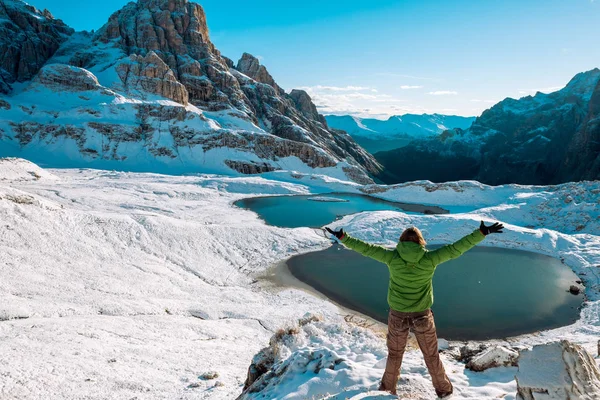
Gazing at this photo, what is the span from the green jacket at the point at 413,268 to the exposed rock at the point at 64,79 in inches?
4944

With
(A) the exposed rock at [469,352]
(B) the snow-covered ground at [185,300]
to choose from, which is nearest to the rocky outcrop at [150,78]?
(B) the snow-covered ground at [185,300]

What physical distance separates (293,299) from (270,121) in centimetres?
12484

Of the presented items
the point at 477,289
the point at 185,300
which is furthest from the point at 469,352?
the point at 477,289

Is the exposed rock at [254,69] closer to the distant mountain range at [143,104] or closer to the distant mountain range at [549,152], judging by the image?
the distant mountain range at [143,104]

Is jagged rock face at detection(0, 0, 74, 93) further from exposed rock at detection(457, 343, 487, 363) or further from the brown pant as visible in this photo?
exposed rock at detection(457, 343, 487, 363)

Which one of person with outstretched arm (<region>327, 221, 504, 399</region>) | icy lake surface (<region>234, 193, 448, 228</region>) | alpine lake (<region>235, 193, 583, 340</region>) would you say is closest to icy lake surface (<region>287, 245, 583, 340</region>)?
alpine lake (<region>235, 193, 583, 340</region>)

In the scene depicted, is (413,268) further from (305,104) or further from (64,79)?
(305,104)

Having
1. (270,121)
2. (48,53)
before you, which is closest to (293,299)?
(270,121)

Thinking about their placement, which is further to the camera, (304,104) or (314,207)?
Result: (304,104)

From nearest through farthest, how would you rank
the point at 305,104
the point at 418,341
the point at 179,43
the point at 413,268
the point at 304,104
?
the point at 413,268
the point at 418,341
the point at 179,43
the point at 304,104
the point at 305,104

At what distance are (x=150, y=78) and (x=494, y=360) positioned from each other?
12907 cm

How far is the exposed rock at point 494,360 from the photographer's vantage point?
8.05 m

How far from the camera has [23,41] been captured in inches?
4934

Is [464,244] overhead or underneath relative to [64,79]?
underneath
